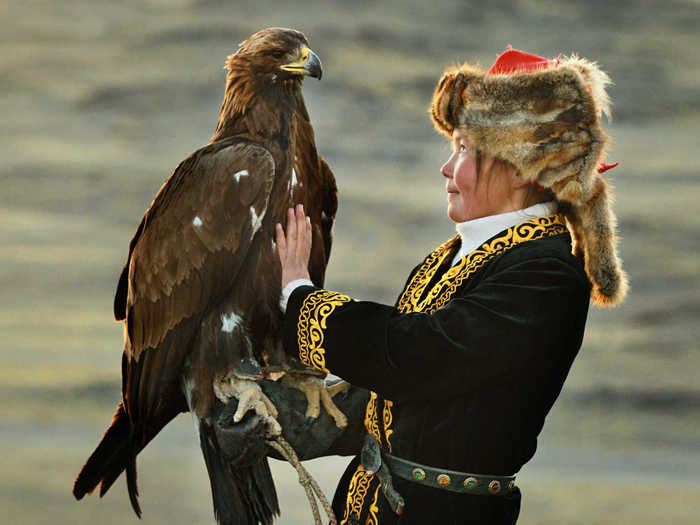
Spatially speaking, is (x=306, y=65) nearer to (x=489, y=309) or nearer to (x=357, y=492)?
(x=489, y=309)

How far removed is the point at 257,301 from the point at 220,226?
0.64 feet

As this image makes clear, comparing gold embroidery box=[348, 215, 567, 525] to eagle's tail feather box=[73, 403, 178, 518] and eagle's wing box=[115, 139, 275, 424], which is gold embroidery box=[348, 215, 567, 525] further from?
eagle's tail feather box=[73, 403, 178, 518]

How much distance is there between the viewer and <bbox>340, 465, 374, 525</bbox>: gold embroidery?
1.69m

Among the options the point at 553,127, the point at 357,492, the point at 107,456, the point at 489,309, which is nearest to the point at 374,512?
the point at 357,492

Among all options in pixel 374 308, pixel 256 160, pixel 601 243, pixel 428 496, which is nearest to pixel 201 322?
pixel 256 160

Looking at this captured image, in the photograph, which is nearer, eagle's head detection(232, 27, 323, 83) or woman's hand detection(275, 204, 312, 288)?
woman's hand detection(275, 204, 312, 288)

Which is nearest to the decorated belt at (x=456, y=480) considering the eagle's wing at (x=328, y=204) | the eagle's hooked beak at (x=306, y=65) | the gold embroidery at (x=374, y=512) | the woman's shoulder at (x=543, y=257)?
the gold embroidery at (x=374, y=512)

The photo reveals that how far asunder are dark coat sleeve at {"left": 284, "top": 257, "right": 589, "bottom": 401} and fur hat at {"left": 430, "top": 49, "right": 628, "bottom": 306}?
140 mm

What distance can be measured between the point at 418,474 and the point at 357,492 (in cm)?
24

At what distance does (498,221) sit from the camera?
1.56m

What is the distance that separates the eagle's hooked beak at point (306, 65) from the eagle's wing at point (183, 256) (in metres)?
0.20

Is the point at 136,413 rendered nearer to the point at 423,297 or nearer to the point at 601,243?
the point at 423,297

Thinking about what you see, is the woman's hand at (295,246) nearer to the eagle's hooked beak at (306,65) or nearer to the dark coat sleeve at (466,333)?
the dark coat sleeve at (466,333)

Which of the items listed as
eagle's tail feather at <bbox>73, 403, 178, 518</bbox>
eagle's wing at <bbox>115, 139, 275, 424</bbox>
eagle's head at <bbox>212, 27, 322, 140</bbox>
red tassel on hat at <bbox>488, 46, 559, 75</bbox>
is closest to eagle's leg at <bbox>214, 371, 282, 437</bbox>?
eagle's wing at <bbox>115, 139, 275, 424</bbox>
